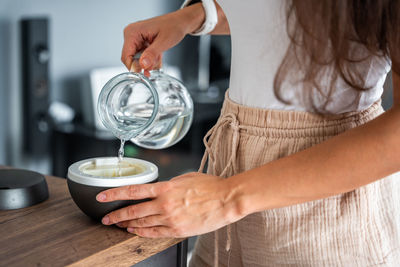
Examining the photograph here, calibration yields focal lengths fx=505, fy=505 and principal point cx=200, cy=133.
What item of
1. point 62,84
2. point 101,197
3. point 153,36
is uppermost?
point 153,36

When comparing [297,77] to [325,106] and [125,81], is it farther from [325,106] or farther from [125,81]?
[125,81]

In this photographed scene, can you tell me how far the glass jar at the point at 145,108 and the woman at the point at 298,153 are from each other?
0.08 metres

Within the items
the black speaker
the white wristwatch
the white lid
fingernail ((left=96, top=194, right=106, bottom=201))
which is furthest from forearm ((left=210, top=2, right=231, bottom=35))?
the black speaker

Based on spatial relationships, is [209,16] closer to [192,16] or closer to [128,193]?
[192,16]

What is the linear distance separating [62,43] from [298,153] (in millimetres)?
2496

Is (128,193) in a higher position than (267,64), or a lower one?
lower

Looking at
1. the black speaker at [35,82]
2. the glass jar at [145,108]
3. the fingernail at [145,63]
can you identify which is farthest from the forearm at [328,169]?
the black speaker at [35,82]

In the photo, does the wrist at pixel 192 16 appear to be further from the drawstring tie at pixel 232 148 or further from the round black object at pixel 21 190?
the round black object at pixel 21 190

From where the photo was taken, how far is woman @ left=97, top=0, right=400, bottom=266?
28.7 inches

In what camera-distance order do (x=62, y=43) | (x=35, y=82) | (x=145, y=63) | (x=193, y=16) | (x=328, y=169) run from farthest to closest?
1. (x=62, y=43)
2. (x=35, y=82)
3. (x=193, y=16)
4. (x=145, y=63)
5. (x=328, y=169)

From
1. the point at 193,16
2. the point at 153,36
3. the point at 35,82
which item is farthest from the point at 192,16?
the point at 35,82

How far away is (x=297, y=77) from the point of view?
83 centimetres

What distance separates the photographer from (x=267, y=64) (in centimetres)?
86

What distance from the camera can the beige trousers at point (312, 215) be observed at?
837mm
